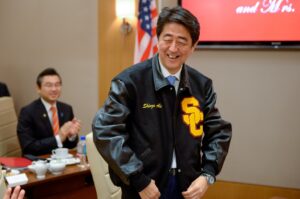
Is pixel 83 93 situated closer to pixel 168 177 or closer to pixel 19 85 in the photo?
pixel 19 85

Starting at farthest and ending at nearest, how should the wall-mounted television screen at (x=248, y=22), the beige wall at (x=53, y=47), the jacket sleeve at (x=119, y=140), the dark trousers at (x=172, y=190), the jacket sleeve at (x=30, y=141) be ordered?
the beige wall at (x=53, y=47)
the wall-mounted television screen at (x=248, y=22)
the jacket sleeve at (x=30, y=141)
the dark trousers at (x=172, y=190)
the jacket sleeve at (x=119, y=140)

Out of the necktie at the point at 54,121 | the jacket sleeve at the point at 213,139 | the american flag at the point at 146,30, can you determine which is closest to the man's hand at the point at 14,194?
the jacket sleeve at the point at 213,139

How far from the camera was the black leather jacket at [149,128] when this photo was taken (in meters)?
1.29

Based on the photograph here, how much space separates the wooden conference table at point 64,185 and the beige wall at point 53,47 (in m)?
1.75

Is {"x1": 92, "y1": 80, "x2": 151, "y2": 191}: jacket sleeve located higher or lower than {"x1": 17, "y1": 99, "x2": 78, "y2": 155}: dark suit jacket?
higher

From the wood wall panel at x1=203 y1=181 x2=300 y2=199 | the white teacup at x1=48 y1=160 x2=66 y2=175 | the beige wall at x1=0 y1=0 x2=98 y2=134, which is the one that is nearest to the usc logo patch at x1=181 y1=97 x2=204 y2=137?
the white teacup at x1=48 y1=160 x2=66 y2=175

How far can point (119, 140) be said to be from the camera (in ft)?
4.18

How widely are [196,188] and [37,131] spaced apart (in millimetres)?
2052

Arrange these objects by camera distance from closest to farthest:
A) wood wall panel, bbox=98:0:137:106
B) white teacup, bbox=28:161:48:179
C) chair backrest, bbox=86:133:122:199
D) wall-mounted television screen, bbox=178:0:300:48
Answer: chair backrest, bbox=86:133:122:199
white teacup, bbox=28:161:48:179
wall-mounted television screen, bbox=178:0:300:48
wood wall panel, bbox=98:0:137:106

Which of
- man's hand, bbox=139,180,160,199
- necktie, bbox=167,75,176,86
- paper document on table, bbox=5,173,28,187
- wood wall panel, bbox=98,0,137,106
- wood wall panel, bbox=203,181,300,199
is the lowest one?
wood wall panel, bbox=203,181,300,199

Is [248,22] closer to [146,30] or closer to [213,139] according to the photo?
[146,30]

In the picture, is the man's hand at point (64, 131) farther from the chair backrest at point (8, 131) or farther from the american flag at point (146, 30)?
the american flag at point (146, 30)

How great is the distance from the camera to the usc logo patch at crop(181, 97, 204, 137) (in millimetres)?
1401

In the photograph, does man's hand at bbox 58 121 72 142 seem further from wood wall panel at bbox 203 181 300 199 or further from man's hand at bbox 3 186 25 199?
man's hand at bbox 3 186 25 199
